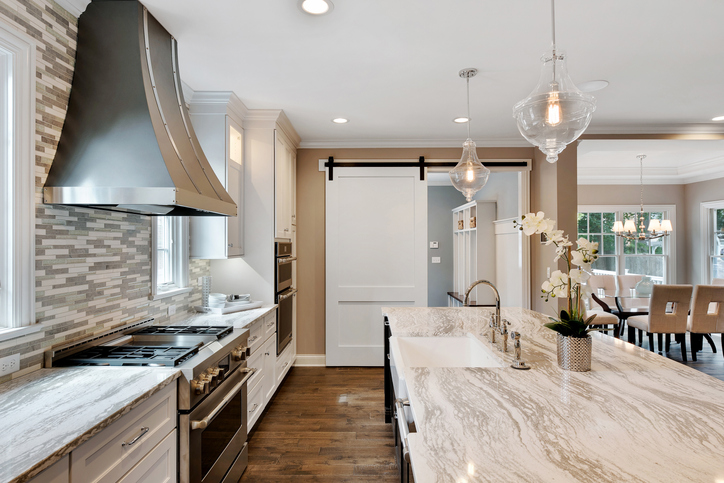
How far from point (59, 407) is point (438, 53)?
2400 millimetres

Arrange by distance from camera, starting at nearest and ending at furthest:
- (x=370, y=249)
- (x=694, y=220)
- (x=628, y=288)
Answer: (x=370, y=249), (x=628, y=288), (x=694, y=220)

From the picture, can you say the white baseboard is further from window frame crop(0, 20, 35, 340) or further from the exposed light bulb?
the exposed light bulb

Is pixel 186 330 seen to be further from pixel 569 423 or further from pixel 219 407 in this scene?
pixel 569 423

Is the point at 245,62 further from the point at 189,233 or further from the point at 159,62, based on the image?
the point at 189,233

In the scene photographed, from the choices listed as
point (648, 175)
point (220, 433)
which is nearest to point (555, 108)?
point (220, 433)

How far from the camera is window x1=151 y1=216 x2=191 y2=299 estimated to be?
262cm

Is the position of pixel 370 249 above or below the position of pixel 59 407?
above

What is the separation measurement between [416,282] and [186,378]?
3.00 m

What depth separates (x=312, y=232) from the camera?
170 inches

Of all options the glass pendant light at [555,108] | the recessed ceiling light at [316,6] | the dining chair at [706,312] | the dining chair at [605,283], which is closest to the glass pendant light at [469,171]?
the glass pendant light at [555,108]

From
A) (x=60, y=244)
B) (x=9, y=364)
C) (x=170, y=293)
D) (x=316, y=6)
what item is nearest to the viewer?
(x=9, y=364)

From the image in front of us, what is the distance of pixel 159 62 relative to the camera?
191 cm

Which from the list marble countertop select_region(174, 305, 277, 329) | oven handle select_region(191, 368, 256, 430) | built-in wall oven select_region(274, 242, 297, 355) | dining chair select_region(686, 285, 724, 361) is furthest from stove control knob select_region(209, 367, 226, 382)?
dining chair select_region(686, 285, 724, 361)

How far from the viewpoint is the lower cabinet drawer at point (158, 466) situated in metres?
1.32
